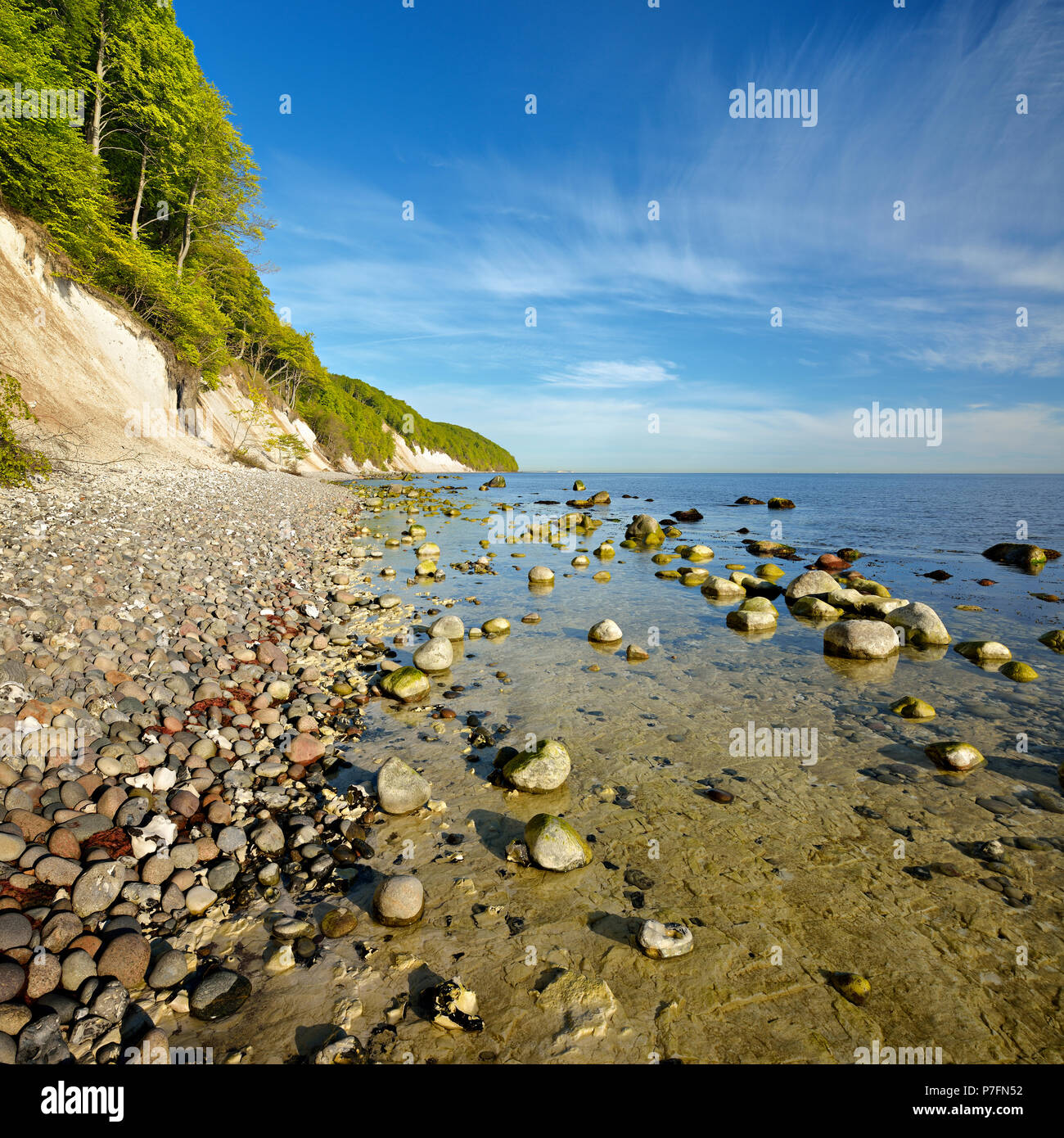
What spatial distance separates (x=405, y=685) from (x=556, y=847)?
4.03 meters

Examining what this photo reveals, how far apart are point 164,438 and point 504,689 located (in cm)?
3338

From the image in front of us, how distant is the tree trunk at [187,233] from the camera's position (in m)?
32.5

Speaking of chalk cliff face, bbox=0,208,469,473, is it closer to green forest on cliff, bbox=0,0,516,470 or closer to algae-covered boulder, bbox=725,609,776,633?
green forest on cliff, bbox=0,0,516,470

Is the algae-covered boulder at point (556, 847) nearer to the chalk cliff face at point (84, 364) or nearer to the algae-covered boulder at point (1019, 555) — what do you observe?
the chalk cliff face at point (84, 364)

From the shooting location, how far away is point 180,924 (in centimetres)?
380

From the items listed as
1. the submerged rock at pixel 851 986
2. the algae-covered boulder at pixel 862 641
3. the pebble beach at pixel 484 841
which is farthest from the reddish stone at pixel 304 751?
the algae-covered boulder at pixel 862 641

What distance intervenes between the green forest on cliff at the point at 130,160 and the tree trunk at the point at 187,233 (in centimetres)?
13

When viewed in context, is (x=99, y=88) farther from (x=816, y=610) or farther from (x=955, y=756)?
(x=955, y=756)

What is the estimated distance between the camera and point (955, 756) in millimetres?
6531

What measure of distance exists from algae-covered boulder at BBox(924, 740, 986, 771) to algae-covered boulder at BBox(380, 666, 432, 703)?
7.21m

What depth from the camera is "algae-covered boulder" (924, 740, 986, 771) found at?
6508 millimetres

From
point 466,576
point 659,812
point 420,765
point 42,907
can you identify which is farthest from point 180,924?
point 466,576

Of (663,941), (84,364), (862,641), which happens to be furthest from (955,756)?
(84,364)
